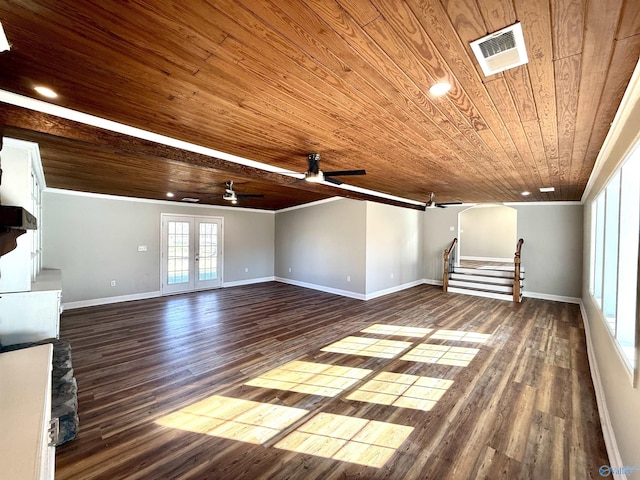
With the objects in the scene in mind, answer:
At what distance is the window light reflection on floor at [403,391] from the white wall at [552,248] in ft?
19.9

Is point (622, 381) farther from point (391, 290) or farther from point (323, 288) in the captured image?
point (323, 288)

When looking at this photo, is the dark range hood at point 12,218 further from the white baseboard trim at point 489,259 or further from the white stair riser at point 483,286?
the white baseboard trim at point 489,259

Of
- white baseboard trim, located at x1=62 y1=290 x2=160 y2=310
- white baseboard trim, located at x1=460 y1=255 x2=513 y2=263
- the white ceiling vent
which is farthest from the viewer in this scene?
white baseboard trim, located at x1=460 y1=255 x2=513 y2=263

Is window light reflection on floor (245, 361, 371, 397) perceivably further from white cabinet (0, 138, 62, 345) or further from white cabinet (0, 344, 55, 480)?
white cabinet (0, 138, 62, 345)

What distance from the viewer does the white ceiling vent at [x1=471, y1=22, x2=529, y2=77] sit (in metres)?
1.29

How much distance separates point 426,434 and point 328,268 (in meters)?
5.49

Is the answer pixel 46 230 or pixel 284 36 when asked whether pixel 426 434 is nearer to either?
pixel 284 36

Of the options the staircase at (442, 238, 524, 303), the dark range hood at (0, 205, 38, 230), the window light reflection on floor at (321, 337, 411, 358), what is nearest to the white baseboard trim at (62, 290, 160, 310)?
the window light reflection on floor at (321, 337, 411, 358)

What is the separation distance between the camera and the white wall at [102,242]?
18.6 feet

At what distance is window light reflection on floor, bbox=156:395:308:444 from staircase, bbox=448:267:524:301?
21.3 ft

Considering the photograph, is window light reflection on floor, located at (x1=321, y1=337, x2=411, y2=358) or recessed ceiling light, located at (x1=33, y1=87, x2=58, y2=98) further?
window light reflection on floor, located at (x1=321, y1=337, x2=411, y2=358)

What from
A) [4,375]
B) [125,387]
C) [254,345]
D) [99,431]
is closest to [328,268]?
[254,345]

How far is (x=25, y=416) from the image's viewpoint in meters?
1.09

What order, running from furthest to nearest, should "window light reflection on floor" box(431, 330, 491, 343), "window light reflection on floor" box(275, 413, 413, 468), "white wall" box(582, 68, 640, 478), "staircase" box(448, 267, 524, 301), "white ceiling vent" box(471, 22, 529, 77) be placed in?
"staircase" box(448, 267, 524, 301), "window light reflection on floor" box(431, 330, 491, 343), "window light reflection on floor" box(275, 413, 413, 468), "white wall" box(582, 68, 640, 478), "white ceiling vent" box(471, 22, 529, 77)
